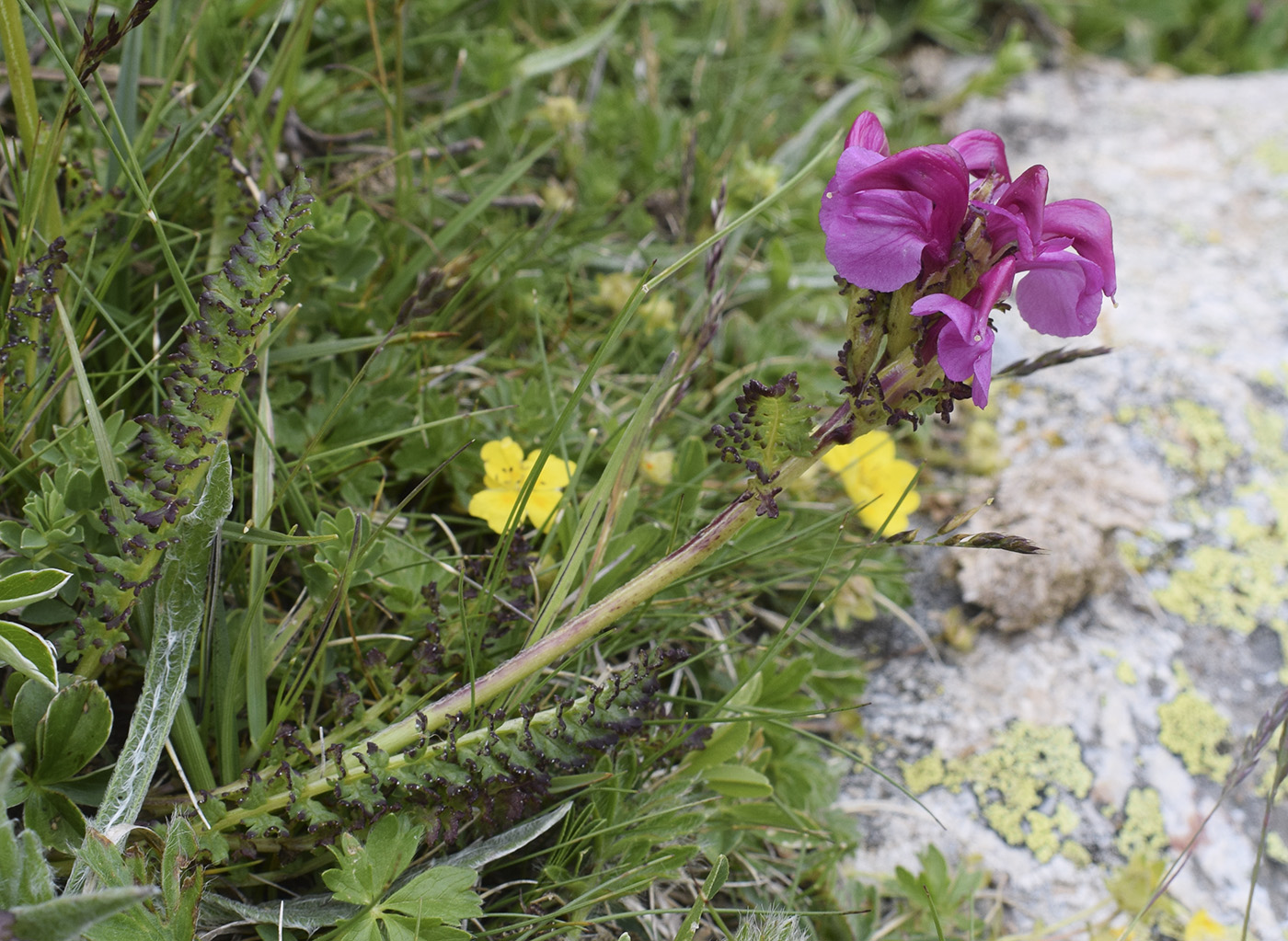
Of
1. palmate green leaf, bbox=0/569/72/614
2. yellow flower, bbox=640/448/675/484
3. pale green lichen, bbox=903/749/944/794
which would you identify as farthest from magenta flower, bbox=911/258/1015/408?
pale green lichen, bbox=903/749/944/794

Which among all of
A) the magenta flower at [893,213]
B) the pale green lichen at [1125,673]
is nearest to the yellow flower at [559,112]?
the magenta flower at [893,213]

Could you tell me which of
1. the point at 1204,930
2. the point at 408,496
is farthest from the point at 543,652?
the point at 1204,930

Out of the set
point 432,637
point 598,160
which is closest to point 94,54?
point 432,637

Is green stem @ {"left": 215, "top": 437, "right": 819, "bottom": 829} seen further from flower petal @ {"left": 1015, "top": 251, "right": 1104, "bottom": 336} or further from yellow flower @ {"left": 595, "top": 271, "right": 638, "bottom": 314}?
yellow flower @ {"left": 595, "top": 271, "right": 638, "bottom": 314}

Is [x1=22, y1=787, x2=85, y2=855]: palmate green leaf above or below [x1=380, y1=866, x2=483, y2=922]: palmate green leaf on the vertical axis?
above

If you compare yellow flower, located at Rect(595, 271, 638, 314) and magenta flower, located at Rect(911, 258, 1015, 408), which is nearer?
magenta flower, located at Rect(911, 258, 1015, 408)

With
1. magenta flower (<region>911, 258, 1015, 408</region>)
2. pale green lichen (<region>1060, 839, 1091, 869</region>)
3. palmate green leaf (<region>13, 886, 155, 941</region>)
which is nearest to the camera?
palmate green leaf (<region>13, 886, 155, 941</region>)

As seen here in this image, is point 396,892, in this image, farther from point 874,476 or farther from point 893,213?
point 874,476
